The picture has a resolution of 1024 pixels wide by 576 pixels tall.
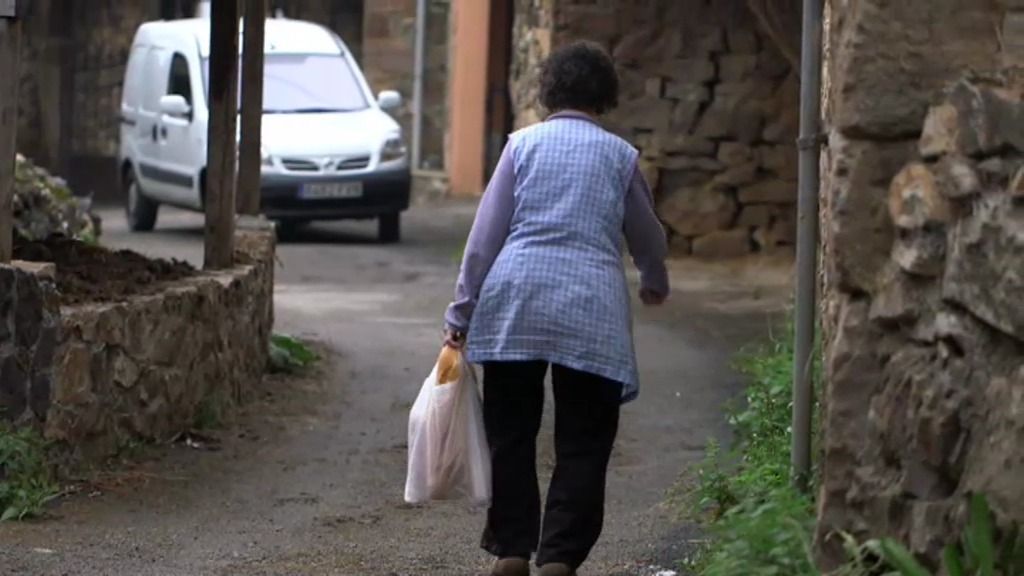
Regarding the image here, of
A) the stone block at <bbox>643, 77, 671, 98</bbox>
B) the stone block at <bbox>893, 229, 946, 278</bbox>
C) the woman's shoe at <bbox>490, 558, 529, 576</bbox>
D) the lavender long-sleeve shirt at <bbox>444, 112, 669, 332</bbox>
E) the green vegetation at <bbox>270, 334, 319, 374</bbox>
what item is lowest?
the green vegetation at <bbox>270, 334, 319, 374</bbox>

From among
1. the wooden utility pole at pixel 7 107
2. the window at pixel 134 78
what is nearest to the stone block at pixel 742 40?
the window at pixel 134 78

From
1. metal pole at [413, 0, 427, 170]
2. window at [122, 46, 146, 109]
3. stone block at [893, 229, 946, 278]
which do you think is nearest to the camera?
stone block at [893, 229, 946, 278]

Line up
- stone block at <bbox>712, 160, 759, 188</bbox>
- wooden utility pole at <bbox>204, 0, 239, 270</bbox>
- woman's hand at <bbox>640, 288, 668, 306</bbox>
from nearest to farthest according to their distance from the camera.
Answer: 1. woman's hand at <bbox>640, 288, 668, 306</bbox>
2. wooden utility pole at <bbox>204, 0, 239, 270</bbox>
3. stone block at <bbox>712, 160, 759, 188</bbox>

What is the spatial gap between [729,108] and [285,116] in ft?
14.3

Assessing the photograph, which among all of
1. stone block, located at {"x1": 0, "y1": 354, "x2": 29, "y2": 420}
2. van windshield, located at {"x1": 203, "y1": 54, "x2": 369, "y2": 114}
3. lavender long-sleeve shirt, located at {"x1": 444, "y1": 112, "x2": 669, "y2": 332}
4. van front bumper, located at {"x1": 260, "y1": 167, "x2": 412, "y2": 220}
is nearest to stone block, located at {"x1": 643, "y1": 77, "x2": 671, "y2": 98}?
van front bumper, located at {"x1": 260, "y1": 167, "x2": 412, "y2": 220}

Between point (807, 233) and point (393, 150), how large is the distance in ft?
41.4

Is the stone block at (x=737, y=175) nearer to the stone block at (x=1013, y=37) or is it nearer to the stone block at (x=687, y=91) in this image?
the stone block at (x=687, y=91)

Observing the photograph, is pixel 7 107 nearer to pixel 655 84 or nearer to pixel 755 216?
pixel 655 84

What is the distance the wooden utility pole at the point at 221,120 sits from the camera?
9586 mm

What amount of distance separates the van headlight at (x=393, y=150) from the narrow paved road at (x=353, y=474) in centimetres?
365

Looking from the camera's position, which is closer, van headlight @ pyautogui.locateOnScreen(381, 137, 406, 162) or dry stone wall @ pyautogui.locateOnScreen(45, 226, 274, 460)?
dry stone wall @ pyautogui.locateOnScreen(45, 226, 274, 460)

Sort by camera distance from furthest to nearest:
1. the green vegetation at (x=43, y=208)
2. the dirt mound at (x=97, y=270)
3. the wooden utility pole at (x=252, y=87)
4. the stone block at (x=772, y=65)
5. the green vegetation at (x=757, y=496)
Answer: the stone block at (x=772, y=65) < the green vegetation at (x=43, y=208) < the wooden utility pole at (x=252, y=87) < the dirt mound at (x=97, y=270) < the green vegetation at (x=757, y=496)

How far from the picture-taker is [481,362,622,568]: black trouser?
5.61 m

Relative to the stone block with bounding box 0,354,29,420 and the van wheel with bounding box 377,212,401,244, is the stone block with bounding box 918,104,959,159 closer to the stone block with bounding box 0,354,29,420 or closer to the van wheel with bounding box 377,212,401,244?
the stone block with bounding box 0,354,29,420
